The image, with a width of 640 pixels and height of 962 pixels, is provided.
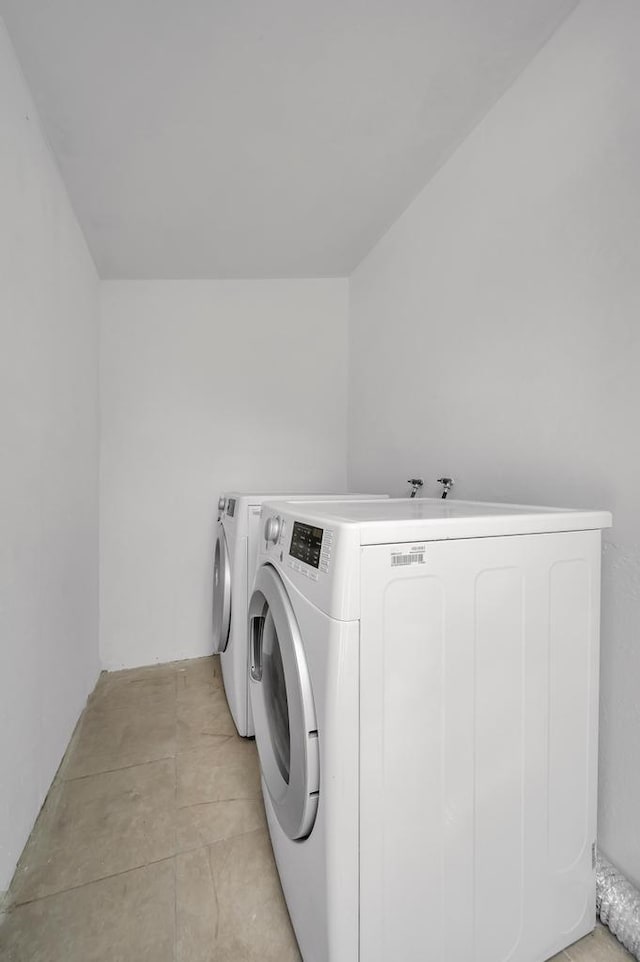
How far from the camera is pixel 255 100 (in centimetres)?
136

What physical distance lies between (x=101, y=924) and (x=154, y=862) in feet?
0.59

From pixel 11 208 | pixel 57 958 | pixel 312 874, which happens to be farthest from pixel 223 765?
pixel 11 208

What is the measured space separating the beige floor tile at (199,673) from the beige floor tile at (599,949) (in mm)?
1684

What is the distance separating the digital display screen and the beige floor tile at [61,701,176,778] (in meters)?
1.30

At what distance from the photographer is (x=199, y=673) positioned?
2400 millimetres

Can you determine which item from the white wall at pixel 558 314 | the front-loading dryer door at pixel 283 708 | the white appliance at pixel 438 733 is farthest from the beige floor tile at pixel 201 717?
the white wall at pixel 558 314

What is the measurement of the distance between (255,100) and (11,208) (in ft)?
2.65

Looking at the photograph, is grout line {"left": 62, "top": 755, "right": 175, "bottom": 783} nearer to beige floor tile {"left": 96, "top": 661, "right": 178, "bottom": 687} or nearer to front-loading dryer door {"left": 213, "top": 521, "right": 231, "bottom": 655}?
front-loading dryer door {"left": 213, "top": 521, "right": 231, "bottom": 655}

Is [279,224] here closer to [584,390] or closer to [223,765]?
[584,390]

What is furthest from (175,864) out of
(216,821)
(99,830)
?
(99,830)

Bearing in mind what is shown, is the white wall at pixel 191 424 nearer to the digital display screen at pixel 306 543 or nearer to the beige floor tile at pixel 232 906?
the beige floor tile at pixel 232 906

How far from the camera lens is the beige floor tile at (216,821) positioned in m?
1.30

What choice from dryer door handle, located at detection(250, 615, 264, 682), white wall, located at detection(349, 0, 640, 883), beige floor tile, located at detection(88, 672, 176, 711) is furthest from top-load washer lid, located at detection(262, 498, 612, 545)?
beige floor tile, located at detection(88, 672, 176, 711)

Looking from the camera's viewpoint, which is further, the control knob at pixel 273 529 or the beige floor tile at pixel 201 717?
the beige floor tile at pixel 201 717
